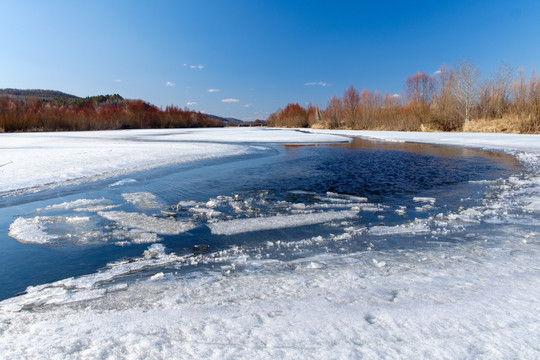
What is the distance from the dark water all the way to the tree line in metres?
28.3

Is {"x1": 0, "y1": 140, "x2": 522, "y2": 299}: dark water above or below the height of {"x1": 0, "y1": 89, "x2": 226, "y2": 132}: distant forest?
below

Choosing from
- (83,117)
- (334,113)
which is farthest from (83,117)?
(334,113)

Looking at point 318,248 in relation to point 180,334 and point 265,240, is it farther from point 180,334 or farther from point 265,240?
point 180,334

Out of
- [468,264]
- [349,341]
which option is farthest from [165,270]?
[468,264]

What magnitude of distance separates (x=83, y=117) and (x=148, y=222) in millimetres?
36264

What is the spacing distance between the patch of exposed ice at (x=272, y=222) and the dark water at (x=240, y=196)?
12cm

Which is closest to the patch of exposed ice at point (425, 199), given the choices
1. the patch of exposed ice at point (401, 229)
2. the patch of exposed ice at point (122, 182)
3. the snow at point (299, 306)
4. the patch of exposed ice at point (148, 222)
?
the patch of exposed ice at point (401, 229)

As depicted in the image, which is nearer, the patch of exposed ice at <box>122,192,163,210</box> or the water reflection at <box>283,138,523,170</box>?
the patch of exposed ice at <box>122,192,163,210</box>

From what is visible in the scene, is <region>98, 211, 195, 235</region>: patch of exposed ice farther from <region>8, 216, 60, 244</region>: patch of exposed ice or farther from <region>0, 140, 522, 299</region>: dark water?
<region>8, 216, 60, 244</region>: patch of exposed ice

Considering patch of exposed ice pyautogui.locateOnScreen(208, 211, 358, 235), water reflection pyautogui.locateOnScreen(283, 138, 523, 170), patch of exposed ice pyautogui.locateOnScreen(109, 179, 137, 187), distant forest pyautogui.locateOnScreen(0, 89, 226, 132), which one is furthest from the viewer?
distant forest pyautogui.locateOnScreen(0, 89, 226, 132)

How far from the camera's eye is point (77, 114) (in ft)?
113

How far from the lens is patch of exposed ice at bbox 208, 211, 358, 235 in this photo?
3.47 metres

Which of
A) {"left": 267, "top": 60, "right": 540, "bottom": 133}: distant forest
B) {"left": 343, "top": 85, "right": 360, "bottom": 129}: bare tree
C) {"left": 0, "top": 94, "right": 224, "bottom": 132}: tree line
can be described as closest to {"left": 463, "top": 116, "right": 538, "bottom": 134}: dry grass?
{"left": 267, "top": 60, "right": 540, "bottom": 133}: distant forest

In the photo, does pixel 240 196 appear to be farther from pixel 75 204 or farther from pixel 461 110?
pixel 461 110
